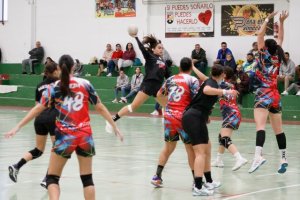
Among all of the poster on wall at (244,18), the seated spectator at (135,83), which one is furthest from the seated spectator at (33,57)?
the poster on wall at (244,18)

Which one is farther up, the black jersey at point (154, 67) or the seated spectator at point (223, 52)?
the seated spectator at point (223, 52)

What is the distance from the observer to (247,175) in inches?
473

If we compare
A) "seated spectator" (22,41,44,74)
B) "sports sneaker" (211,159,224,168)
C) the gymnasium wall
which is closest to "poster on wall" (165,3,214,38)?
the gymnasium wall

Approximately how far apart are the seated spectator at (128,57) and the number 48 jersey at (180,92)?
20443 mm

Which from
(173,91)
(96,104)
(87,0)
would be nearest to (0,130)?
(173,91)

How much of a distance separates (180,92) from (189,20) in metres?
21.2

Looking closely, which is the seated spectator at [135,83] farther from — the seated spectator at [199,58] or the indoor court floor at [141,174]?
the indoor court floor at [141,174]

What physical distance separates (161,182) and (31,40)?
2588cm

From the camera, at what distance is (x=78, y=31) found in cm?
3431

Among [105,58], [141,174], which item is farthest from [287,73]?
[141,174]

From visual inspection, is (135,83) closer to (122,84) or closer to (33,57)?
(122,84)

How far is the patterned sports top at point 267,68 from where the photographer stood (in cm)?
1180

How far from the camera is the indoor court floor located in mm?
10070

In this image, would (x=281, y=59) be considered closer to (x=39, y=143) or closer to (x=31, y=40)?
(x=39, y=143)
